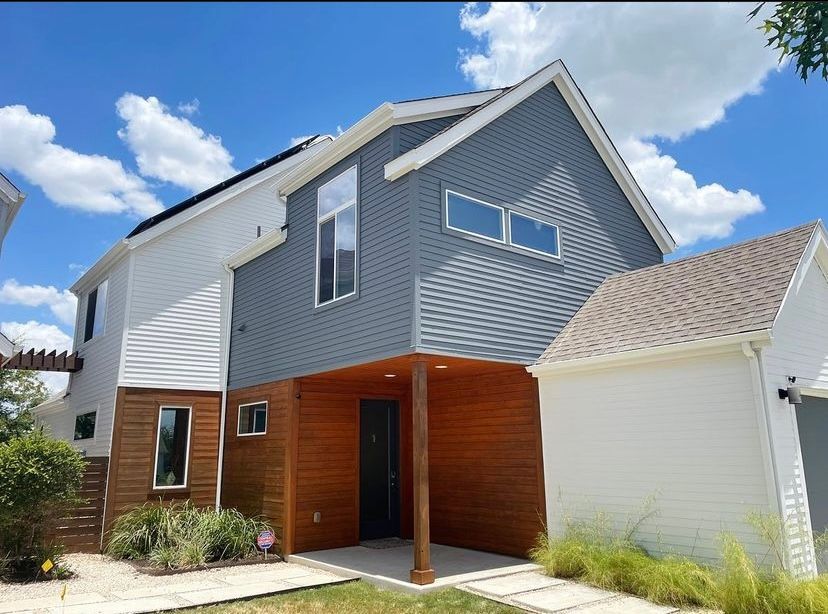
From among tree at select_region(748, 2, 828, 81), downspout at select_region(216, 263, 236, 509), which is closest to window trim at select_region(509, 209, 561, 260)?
tree at select_region(748, 2, 828, 81)

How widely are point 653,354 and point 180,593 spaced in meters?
6.53

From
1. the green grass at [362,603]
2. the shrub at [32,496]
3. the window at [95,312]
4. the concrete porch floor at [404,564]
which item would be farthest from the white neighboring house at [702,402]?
the window at [95,312]

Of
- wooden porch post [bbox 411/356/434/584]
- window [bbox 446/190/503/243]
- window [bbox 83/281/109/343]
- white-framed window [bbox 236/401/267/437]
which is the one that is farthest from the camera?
window [bbox 83/281/109/343]

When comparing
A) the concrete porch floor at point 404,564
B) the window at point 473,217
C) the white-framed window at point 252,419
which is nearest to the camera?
the concrete porch floor at point 404,564

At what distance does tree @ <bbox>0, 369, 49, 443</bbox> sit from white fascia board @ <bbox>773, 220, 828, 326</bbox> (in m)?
18.6

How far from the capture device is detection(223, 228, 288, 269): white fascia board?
1088 centimetres

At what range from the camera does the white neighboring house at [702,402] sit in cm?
673

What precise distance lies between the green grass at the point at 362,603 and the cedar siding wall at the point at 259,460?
2.83 metres

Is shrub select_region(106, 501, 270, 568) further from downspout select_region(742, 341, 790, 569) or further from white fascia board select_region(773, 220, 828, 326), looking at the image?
white fascia board select_region(773, 220, 828, 326)

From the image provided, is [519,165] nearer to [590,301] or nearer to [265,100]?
[590,301]

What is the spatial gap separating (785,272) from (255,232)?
10094 mm

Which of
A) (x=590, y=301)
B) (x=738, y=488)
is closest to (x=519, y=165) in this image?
(x=590, y=301)

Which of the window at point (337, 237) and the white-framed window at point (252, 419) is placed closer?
the window at point (337, 237)

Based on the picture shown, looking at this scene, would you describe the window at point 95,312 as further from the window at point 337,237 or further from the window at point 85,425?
the window at point 337,237
